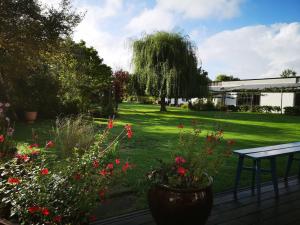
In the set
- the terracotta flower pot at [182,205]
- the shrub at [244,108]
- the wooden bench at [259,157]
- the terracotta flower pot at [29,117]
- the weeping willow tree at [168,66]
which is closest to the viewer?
the terracotta flower pot at [182,205]

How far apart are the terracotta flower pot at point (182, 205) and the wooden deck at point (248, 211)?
2.00ft

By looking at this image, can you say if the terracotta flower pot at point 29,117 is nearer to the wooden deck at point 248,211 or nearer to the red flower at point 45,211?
the wooden deck at point 248,211

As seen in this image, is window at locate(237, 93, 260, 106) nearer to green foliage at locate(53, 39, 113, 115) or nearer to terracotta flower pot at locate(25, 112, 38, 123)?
green foliage at locate(53, 39, 113, 115)

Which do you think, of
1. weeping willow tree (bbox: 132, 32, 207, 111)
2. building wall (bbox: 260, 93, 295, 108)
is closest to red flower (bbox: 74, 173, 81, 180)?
weeping willow tree (bbox: 132, 32, 207, 111)

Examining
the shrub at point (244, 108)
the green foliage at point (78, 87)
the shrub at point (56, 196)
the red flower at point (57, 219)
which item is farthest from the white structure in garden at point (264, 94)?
the red flower at point (57, 219)

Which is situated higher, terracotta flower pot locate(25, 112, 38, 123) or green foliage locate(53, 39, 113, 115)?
green foliage locate(53, 39, 113, 115)

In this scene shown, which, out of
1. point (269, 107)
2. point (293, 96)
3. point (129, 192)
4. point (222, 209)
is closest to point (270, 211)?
point (222, 209)

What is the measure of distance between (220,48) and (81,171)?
8460 millimetres

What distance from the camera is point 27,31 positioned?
12.2 meters

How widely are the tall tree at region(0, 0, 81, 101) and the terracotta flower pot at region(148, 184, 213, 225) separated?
10.7 metres

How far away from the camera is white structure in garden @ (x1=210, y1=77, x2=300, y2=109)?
3556 centimetres

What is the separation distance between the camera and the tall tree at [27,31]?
11.9 meters

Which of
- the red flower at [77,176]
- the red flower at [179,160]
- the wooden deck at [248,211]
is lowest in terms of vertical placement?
the wooden deck at [248,211]

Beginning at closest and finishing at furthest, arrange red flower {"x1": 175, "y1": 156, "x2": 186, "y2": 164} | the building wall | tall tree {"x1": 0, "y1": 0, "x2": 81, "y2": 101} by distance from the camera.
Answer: red flower {"x1": 175, "y1": 156, "x2": 186, "y2": 164}, tall tree {"x1": 0, "y1": 0, "x2": 81, "y2": 101}, the building wall
